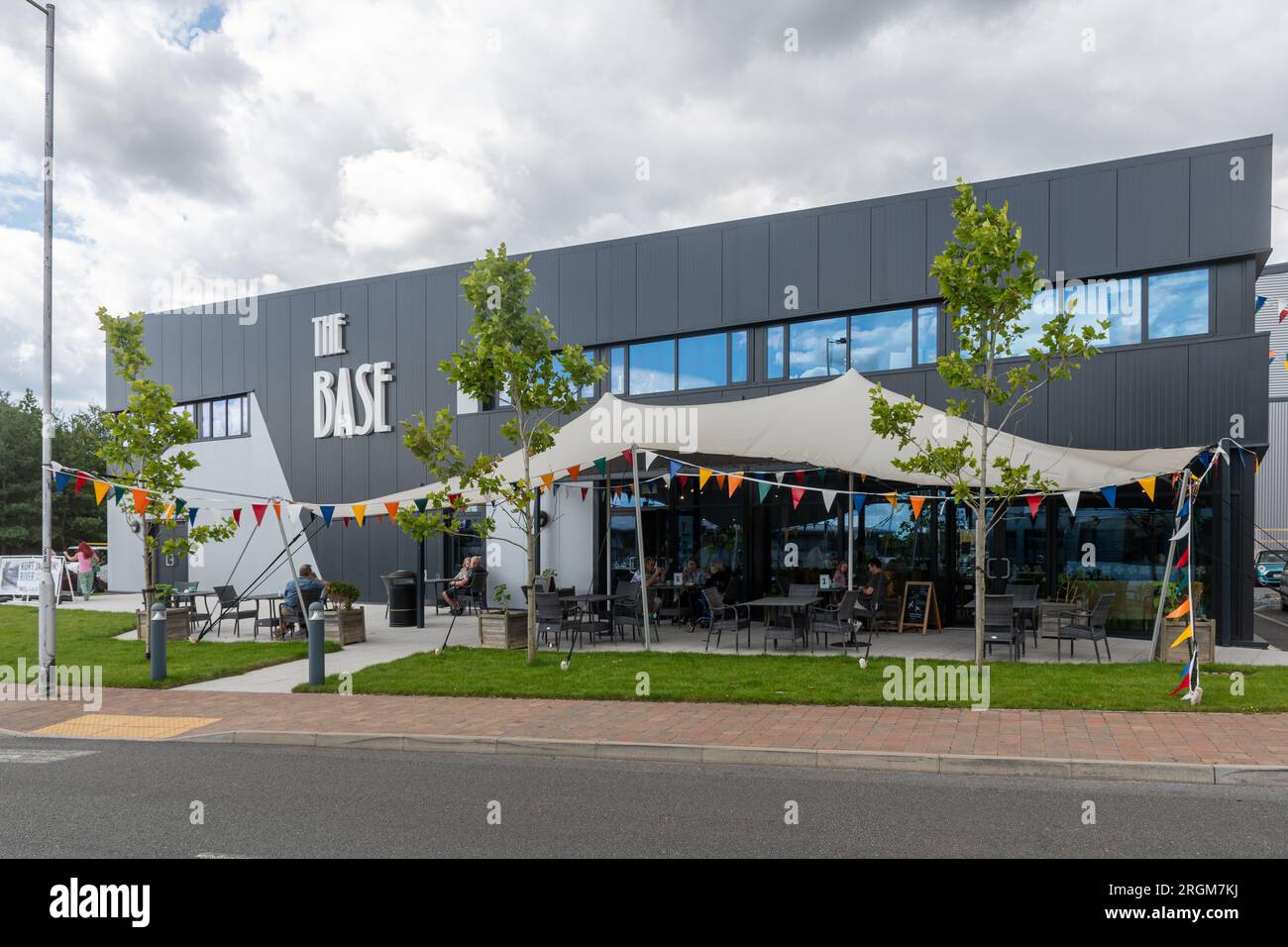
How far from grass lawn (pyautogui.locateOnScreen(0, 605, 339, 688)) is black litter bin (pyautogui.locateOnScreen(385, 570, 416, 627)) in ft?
10.4

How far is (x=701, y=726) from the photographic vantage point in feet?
27.7

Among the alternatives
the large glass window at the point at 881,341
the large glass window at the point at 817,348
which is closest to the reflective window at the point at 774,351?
the large glass window at the point at 817,348

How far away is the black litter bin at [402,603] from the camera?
1805 cm

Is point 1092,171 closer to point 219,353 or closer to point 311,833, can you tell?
point 311,833

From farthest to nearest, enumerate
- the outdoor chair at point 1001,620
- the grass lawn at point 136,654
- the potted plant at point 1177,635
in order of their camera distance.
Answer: the grass lawn at point 136,654
the outdoor chair at point 1001,620
the potted plant at point 1177,635

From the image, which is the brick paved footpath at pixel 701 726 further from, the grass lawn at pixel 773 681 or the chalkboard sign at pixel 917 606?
the chalkboard sign at pixel 917 606

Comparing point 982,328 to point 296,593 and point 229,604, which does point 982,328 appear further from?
point 229,604

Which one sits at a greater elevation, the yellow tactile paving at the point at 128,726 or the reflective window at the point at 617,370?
the reflective window at the point at 617,370

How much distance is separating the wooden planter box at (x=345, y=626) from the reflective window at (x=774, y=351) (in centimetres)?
941

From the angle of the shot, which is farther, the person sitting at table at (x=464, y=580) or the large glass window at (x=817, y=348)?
the person sitting at table at (x=464, y=580)

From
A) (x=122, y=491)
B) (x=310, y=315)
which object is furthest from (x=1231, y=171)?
(x=310, y=315)

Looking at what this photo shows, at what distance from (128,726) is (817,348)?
1363 centimetres

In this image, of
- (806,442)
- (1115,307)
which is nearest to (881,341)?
(1115,307)
